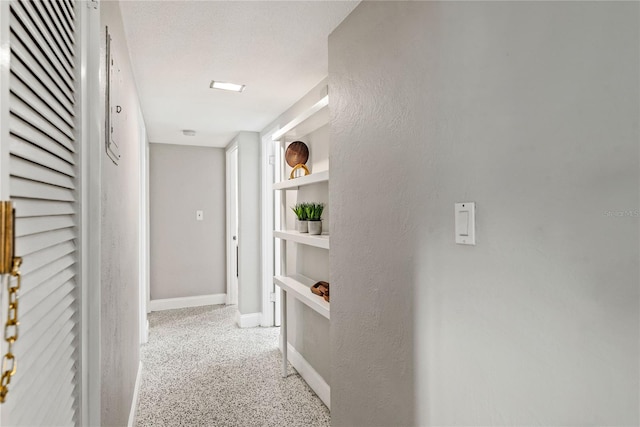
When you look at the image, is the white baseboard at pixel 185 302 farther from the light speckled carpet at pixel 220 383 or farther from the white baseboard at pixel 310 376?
the white baseboard at pixel 310 376

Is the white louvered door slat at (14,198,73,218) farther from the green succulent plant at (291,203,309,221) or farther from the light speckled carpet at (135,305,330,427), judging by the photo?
the light speckled carpet at (135,305,330,427)

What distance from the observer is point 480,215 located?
3.46 feet

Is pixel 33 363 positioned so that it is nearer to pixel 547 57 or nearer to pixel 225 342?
pixel 547 57

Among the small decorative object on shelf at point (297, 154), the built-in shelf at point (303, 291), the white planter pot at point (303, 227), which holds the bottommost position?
the built-in shelf at point (303, 291)

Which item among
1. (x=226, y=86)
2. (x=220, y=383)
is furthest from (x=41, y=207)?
(x=220, y=383)

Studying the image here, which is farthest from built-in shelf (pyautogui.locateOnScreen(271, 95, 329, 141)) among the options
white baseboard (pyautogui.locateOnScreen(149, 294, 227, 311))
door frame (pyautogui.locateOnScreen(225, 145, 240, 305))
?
white baseboard (pyautogui.locateOnScreen(149, 294, 227, 311))

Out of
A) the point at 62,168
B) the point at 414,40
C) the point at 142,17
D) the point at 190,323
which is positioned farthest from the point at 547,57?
the point at 190,323

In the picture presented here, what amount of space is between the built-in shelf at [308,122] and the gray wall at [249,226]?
1.28 meters

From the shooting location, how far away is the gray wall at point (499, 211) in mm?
757

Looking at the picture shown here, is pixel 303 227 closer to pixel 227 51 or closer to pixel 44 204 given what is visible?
pixel 227 51

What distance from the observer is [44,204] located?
739mm

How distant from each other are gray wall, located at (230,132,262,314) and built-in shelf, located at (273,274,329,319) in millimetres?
1189

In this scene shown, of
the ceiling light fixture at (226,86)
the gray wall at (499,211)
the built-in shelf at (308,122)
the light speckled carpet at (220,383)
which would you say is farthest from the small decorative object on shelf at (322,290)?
the ceiling light fixture at (226,86)

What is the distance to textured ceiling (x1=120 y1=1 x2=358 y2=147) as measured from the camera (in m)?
1.69
